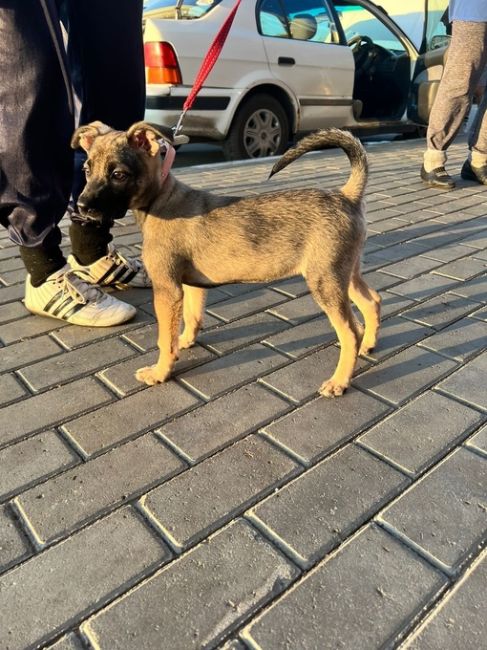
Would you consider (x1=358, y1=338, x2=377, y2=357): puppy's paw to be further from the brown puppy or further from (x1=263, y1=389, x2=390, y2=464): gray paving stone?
(x1=263, y1=389, x2=390, y2=464): gray paving stone

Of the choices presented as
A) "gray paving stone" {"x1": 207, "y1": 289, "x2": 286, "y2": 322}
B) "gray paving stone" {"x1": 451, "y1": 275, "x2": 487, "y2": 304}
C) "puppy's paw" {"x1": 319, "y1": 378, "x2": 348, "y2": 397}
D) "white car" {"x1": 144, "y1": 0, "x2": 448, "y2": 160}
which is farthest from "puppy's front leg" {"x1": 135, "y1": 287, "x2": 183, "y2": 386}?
"white car" {"x1": 144, "y1": 0, "x2": 448, "y2": 160}

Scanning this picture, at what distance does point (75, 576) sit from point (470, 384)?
200 centimetres

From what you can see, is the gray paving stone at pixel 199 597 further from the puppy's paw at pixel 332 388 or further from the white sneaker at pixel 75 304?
the white sneaker at pixel 75 304

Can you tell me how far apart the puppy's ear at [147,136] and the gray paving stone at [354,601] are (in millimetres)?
1974

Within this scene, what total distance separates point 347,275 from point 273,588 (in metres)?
1.53

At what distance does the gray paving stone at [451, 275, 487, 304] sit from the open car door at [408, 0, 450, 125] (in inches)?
224

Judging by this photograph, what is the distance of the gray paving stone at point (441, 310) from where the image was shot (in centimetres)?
325

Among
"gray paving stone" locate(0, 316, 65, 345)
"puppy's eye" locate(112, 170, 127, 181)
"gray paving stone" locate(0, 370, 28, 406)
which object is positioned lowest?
"gray paving stone" locate(0, 316, 65, 345)

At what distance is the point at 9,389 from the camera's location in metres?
2.59

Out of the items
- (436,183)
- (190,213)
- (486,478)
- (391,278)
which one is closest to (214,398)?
(190,213)

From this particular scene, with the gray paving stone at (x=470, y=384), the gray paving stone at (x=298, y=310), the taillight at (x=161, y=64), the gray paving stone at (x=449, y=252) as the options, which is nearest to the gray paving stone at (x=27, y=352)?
the gray paving stone at (x=298, y=310)

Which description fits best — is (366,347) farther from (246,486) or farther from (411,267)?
(411,267)

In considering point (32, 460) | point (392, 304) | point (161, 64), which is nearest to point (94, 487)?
point (32, 460)

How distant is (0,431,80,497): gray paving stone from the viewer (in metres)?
2.01
